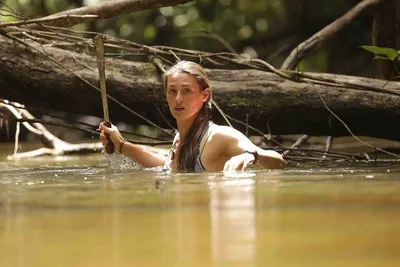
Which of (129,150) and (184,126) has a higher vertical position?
(184,126)

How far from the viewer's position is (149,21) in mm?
12141

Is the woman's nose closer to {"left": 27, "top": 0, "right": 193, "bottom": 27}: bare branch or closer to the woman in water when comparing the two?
the woman in water

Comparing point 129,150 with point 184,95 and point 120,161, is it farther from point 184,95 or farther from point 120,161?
point 184,95

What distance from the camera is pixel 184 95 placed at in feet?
15.8

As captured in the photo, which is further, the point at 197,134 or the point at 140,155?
the point at 140,155

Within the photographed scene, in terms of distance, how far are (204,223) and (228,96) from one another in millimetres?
3392

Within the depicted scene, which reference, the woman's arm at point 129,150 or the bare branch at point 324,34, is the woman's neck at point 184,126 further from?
the bare branch at point 324,34

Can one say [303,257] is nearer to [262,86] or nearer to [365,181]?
[365,181]

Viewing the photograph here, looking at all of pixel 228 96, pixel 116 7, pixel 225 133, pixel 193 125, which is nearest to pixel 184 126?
pixel 193 125

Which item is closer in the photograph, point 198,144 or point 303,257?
point 303,257

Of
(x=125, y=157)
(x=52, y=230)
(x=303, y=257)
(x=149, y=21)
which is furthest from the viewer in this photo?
(x=149, y=21)

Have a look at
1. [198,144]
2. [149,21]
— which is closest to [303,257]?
[198,144]

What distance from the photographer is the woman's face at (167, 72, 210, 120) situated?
15.7 ft

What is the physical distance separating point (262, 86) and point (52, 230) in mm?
3560
